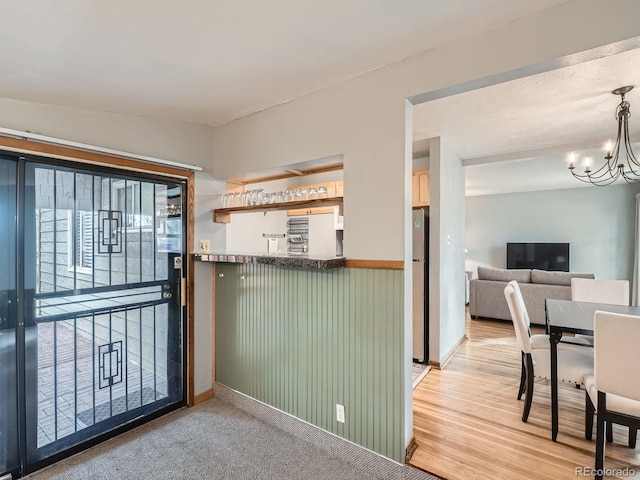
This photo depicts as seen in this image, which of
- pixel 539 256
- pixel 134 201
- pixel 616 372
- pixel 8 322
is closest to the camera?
pixel 616 372

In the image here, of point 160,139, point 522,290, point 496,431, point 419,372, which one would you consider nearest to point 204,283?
point 160,139

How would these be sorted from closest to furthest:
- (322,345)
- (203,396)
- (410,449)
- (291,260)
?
(410,449)
(291,260)
(322,345)
(203,396)

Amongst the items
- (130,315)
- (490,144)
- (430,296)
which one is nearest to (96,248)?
(130,315)

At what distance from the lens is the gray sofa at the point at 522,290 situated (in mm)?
5086

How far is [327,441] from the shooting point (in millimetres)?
2168

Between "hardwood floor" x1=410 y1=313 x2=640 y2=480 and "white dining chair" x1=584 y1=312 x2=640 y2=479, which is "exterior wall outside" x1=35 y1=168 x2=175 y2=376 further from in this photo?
"white dining chair" x1=584 y1=312 x2=640 y2=479

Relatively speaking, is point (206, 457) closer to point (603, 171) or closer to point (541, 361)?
→ point (541, 361)

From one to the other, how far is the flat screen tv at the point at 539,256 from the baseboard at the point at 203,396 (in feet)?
23.7

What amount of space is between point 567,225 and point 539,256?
90 cm

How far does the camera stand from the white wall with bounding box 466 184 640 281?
6586 mm

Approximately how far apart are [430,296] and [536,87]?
2.25 meters

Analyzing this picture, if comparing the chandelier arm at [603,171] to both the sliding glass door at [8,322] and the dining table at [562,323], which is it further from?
the sliding glass door at [8,322]

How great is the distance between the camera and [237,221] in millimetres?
4352

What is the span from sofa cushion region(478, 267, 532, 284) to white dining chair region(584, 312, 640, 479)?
404cm
